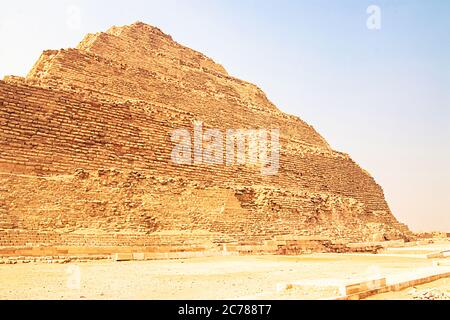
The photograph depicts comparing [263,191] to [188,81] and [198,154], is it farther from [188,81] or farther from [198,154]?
[188,81]

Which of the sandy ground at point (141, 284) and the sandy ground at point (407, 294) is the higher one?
the sandy ground at point (407, 294)

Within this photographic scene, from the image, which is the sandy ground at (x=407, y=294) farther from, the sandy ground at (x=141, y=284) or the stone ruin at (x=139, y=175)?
the stone ruin at (x=139, y=175)

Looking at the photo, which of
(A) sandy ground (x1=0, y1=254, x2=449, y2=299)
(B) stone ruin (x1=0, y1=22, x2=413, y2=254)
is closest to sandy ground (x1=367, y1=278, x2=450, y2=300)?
(A) sandy ground (x1=0, y1=254, x2=449, y2=299)

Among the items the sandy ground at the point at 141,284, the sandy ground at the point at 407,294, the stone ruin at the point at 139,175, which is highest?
the stone ruin at the point at 139,175

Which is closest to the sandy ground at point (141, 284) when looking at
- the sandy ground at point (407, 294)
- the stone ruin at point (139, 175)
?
the sandy ground at point (407, 294)

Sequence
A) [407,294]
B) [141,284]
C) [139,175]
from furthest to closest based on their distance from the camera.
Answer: [139,175] → [141,284] → [407,294]

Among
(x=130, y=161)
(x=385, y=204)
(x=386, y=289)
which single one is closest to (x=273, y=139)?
(x=385, y=204)

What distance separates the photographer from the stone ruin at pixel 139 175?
1467 cm

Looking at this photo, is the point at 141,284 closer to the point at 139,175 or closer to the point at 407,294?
the point at 407,294

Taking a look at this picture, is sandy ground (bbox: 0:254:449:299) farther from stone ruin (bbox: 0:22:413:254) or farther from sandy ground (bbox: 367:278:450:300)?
stone ruin (bbox: 0:22:413:254)

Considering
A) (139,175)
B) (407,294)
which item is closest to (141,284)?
(407,294)

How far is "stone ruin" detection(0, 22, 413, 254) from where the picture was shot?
1467 centimetres

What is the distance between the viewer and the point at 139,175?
18.0 m
